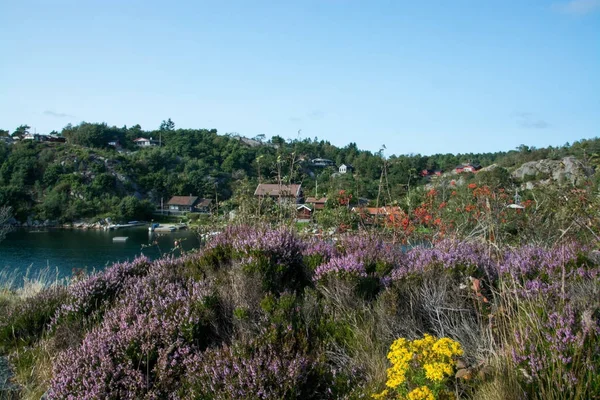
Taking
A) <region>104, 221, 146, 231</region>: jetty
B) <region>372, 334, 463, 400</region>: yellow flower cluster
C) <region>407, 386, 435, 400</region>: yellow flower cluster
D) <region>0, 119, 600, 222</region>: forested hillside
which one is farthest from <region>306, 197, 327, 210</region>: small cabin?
<region>104, 221, 146, 231</region>: jetty

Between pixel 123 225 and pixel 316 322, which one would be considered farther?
pixel 123 225

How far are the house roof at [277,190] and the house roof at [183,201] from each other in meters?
59.8

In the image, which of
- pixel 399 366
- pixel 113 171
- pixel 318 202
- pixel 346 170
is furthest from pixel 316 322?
pixel 113 171

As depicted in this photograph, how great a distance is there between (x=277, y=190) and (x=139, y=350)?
11.3ft

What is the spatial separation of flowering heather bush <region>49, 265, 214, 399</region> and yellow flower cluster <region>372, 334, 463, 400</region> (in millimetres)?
1446

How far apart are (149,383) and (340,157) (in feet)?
250

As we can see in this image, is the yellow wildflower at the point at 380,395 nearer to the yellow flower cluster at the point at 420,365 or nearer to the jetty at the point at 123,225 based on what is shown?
the yellow flower cluster at the point at 420,365

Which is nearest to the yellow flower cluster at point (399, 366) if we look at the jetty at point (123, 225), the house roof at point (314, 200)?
the house roof at point (314, 200)

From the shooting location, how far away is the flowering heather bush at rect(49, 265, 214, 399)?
2916mm

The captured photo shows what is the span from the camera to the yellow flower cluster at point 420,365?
84.8 inches

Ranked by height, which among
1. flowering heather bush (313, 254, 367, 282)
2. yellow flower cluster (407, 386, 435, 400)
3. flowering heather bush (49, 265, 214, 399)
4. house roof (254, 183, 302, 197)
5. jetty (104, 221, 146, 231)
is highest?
house roof (254, 183, 302, 197)

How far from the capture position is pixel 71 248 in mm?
40281

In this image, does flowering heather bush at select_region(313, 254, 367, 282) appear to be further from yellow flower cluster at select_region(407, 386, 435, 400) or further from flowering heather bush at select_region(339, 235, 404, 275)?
yellow flower cluster at select_region(407, 386, 435, 400)

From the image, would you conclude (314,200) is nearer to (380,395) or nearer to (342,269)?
(342,269)
